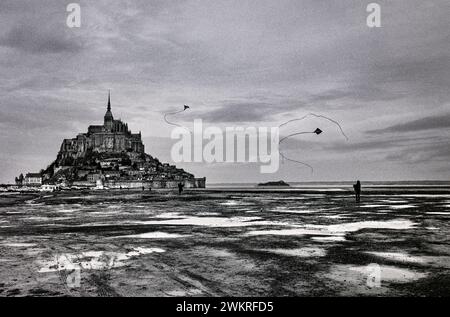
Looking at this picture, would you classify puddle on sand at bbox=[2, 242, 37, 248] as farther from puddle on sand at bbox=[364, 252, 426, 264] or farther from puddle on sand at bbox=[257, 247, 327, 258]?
puddle on sand at bbox=[364, 252, 426, 264]

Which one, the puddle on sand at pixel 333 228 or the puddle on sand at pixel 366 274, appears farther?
the puddle on sand at pixel 333 228

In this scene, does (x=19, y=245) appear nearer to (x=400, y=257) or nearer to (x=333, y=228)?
(x=400, y=257)

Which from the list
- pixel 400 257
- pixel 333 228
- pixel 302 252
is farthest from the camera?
pixel 333 228

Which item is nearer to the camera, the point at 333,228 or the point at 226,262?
the point at 226,262

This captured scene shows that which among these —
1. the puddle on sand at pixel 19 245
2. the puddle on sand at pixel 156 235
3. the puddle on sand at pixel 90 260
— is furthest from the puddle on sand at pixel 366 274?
the puddle on sand at pixel 19 245

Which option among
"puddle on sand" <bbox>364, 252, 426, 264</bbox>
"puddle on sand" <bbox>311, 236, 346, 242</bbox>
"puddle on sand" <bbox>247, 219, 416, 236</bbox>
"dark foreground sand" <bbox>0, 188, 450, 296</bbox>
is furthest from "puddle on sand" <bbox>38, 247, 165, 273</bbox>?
"puddle on sand" <bbox>364, 252, 426, 264</bbox>

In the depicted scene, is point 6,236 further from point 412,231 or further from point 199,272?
point 412,231

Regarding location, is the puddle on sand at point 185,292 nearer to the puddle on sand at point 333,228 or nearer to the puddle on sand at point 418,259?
the puddle on sand at point 418,259

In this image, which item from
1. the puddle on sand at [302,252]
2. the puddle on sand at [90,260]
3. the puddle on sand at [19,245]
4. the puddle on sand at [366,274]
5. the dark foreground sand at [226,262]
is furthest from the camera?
the puddle on sand at [19,245]

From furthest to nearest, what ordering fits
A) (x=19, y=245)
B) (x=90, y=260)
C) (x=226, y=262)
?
(x=19, y=245), (x=90, y=260), (x=226, y=262)

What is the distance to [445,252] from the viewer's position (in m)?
9.52

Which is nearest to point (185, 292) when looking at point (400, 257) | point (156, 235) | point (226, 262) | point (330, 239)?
point (226, 262)
